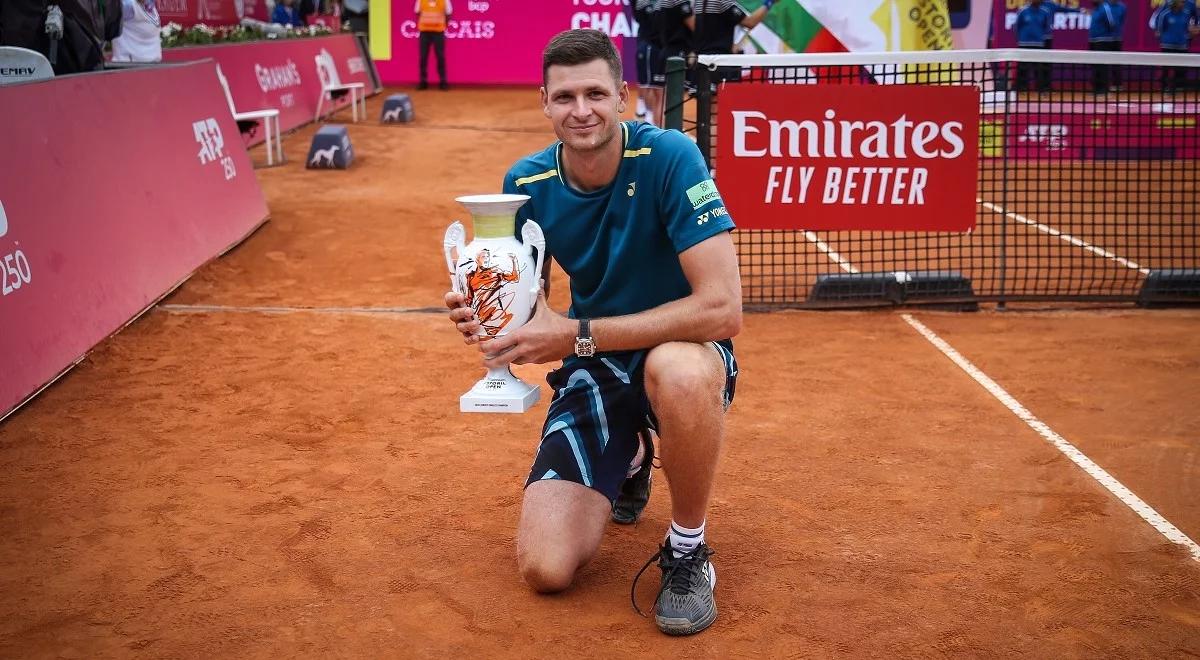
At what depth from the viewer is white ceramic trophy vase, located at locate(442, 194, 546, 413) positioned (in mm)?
3334

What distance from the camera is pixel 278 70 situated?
1545cm

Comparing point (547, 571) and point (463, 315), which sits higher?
point (463, 315)

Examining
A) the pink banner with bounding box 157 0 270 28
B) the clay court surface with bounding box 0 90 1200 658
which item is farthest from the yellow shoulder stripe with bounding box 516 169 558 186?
the pink banner with bounding box 157 0 270 28

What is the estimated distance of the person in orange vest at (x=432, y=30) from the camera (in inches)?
837

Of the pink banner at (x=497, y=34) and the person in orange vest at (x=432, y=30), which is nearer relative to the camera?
the person in orange vest at (x=432, y=30)

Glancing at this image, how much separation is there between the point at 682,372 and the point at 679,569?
0.61 metres

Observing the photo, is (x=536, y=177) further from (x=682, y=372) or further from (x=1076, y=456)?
(x=1076, y=456)

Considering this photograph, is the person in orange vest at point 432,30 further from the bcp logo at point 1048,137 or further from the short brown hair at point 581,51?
the short brown hair at point 581,51

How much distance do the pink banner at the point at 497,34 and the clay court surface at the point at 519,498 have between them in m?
16.0

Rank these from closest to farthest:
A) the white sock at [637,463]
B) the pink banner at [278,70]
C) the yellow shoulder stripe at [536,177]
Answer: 1. the yellow shoulder stripe at [536,177]
2. the white sock at [637,463]
3. the pink banner at [278,70]

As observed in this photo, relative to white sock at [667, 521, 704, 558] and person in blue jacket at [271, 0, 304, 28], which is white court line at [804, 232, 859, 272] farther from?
person in blue jacket at [271, 0, 304, 28]

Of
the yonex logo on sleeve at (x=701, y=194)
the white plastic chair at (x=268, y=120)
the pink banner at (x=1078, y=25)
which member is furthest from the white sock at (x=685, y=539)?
the pink banner at (x=1078, y=25)

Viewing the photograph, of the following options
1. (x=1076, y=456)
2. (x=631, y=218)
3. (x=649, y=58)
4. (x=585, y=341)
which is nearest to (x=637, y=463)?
(x=585, y=341)

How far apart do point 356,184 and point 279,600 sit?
8.90 metres
